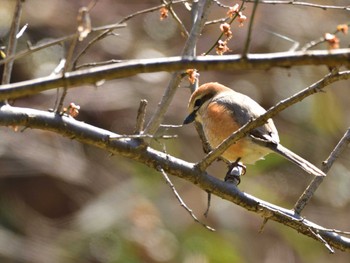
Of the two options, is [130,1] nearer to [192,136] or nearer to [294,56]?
[192,136]

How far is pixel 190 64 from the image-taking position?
1949 mm

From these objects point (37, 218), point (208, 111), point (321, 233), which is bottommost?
point (37, 218)

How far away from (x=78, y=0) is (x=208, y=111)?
13.6 feet

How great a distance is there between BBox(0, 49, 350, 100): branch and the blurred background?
4992mm

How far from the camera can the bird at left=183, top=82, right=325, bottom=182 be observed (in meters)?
4.08

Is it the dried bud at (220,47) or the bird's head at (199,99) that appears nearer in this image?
the dried bud at (220,47)

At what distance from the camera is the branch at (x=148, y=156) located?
275cm

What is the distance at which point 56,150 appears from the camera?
7.70 m

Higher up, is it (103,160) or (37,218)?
(103,160)

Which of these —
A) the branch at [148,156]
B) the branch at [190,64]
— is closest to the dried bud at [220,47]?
the branch at [148,156]

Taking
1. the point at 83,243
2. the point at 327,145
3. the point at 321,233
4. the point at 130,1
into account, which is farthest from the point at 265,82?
the point at 321,233

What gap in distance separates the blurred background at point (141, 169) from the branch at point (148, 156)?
157 inches

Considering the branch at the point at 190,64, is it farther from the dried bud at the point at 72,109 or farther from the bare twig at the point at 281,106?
the dried bud at the point at 72,109

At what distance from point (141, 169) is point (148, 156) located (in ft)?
15.0
